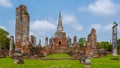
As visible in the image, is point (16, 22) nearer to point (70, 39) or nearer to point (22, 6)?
point (22, 6)

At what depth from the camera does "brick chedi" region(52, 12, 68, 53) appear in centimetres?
7304

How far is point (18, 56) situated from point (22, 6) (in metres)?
16.3

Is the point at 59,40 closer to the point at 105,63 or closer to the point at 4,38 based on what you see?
the point at 4,38

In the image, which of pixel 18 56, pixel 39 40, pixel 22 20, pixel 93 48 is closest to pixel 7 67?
pixel 18 56

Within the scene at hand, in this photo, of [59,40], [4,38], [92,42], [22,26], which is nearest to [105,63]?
[22,26]

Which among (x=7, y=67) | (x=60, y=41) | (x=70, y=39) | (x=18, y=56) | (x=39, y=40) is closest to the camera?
(x=7, y=67)

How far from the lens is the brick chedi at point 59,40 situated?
7304 cm

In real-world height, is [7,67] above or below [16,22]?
below

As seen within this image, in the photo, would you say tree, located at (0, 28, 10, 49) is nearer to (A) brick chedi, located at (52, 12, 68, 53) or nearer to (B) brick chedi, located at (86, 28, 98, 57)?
(A) brick chedi, located at (52, 12, 68, 53)

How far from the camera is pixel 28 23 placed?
3944cm

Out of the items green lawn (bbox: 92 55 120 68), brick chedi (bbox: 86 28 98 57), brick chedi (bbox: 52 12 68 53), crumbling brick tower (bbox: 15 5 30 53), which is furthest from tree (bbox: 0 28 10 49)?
green lawn (bbox: 92 55 120 68)

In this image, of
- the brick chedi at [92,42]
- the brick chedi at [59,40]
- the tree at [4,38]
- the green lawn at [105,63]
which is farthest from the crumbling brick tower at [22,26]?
the brick chedi at [59,40]

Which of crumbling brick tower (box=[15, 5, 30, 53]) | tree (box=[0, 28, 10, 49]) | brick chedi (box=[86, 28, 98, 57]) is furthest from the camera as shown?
tree (box=[0, 28, 10, 49])

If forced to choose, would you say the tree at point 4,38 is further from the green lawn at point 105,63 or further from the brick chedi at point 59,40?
the green lawn at point 105,63
